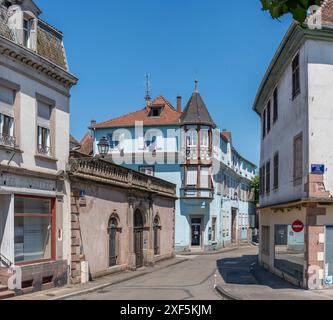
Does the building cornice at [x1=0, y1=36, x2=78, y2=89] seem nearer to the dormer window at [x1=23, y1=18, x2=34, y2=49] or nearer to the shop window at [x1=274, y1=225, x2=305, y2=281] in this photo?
the dormer window at [x1=23, y1=18, x2=34, y2=49]

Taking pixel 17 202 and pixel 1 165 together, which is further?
pixel 17 202

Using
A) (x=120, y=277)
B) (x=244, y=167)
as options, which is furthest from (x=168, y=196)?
(x=244, y=167)

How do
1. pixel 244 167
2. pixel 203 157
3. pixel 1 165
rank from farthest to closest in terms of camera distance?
1. pixel 244 167
2. pixel 203 157
3. pixel 1 165

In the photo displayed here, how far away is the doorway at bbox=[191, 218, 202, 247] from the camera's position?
46469 mm

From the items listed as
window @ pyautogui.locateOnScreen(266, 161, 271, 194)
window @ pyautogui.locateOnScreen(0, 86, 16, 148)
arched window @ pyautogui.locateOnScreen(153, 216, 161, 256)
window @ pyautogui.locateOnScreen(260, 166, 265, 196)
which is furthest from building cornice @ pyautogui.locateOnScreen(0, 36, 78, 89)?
arched window @ pyautogui.locateOnScreen(153, 216, 161, 256)

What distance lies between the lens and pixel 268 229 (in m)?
27.5

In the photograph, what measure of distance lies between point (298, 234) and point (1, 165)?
10251mm

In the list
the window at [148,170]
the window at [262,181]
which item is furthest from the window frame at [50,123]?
the window at [148,170]

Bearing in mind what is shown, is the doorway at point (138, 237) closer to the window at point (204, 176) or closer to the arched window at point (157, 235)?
the arched window at point (157, 235)

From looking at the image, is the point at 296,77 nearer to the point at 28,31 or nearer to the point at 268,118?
the point at 268,118

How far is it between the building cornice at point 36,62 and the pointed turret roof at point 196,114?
25.4 metres

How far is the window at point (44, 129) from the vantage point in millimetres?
18609

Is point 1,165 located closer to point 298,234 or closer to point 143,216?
point 298,234

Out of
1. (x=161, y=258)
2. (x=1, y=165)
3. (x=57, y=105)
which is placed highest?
(x=57, y=105)
